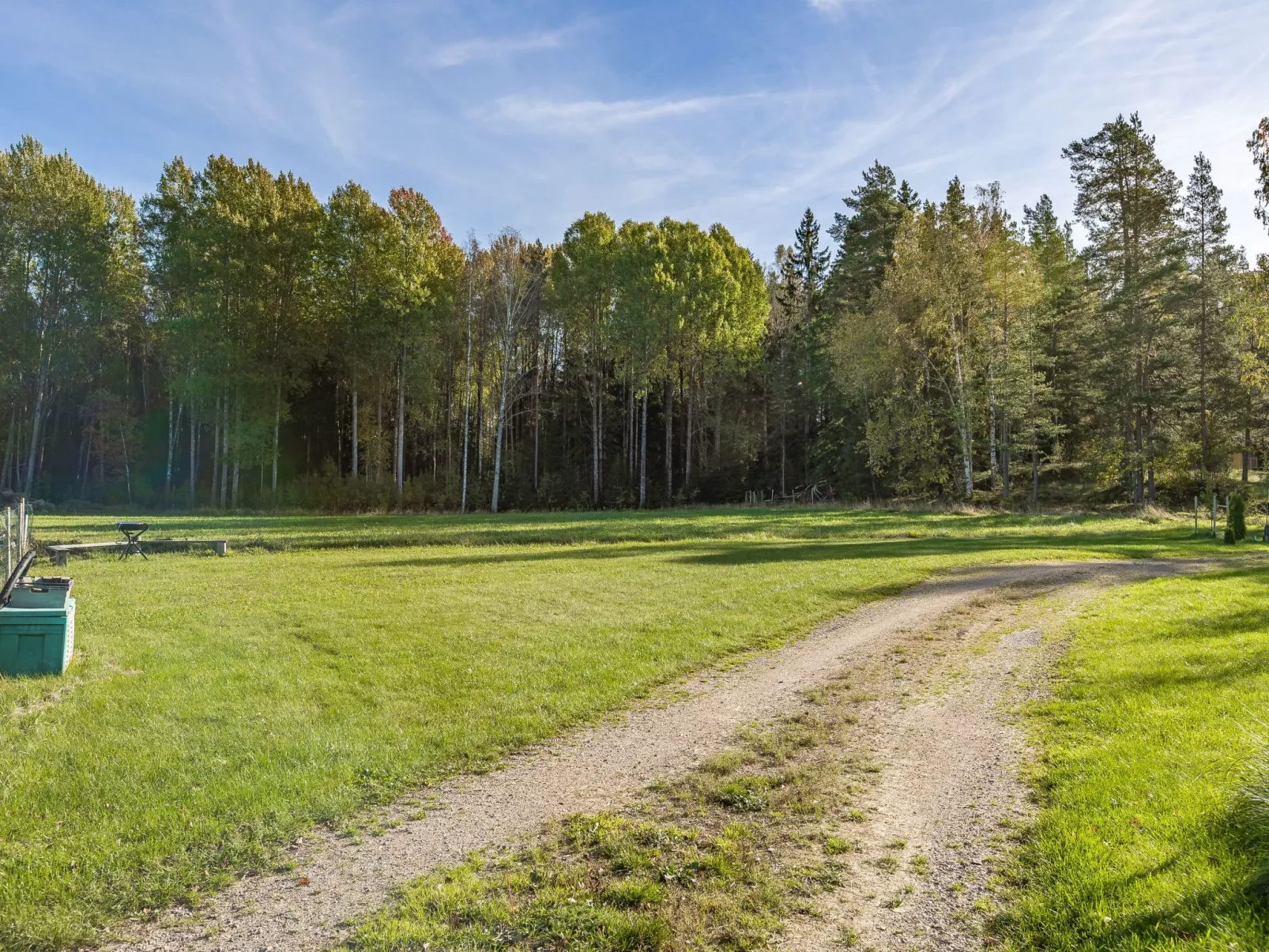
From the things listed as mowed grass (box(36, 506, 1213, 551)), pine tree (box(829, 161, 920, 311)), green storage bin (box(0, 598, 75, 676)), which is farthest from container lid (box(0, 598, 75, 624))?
pine tree (box(829, 161, 920, 311))

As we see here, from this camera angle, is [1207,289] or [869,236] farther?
[869,236]

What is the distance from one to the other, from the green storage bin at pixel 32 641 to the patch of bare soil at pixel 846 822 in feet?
18.2

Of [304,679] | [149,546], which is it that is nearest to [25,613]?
[304,679]

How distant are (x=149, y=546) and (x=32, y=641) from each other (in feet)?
42.7

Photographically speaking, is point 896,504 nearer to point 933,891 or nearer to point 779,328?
point 779,328

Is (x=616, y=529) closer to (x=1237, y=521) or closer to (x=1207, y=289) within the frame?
(x=1237, y=521)

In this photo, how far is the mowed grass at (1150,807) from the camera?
349 cm

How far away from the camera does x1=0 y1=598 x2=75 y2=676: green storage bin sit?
8.00 metres

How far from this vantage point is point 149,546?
63.6ft

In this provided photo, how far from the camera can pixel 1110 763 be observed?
546 centimetres

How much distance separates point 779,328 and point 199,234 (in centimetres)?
3795

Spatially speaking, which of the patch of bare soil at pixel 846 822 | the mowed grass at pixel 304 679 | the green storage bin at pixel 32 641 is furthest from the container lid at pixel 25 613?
the patch of bare soil at pixel 846 822

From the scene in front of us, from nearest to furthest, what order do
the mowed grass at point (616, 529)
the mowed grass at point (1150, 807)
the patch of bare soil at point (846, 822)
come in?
the mowed grass at point (1150, 807)
the patch of bare soil at point (846, 822)
the mowed grass at point (616, 529)

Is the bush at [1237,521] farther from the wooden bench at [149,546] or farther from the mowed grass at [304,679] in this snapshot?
the wooden bench at [149,546]
